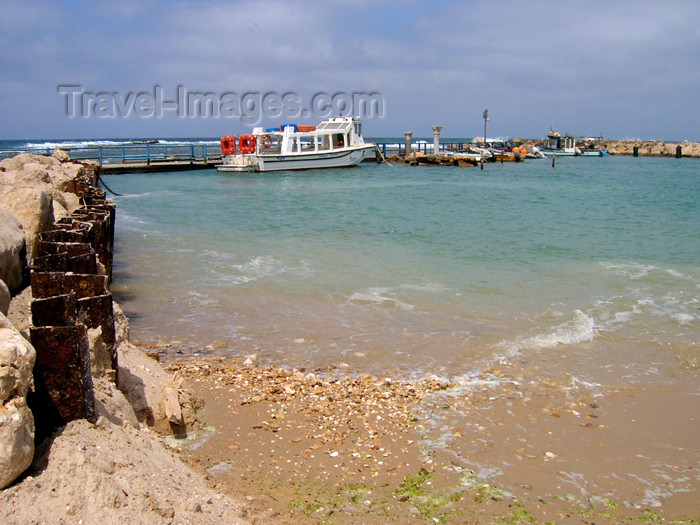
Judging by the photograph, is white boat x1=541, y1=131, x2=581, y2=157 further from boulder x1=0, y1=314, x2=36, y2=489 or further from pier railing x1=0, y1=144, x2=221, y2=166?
boulder x1=0, y1=314, x2=36, y2=489

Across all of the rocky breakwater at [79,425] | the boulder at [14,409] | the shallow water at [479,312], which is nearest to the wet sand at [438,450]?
the shallow water at [479,312]

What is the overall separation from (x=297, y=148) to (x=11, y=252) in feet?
109

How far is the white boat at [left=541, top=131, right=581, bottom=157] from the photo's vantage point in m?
67.3

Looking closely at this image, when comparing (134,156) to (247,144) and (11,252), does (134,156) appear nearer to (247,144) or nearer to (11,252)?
(247,144)

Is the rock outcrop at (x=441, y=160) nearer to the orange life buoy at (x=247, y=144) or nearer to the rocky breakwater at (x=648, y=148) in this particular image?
the orange life buoy at (x=247, y=144)

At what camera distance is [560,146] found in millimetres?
70188

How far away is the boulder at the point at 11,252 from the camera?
4461mm

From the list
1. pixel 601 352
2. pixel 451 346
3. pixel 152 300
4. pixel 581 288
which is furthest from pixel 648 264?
pixel 152 300

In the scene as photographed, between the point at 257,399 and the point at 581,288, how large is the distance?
6.44 m

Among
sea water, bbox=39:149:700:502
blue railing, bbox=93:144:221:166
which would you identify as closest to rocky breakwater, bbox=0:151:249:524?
sea water, bbox=39:149:700:502

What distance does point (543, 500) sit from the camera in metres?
3.76

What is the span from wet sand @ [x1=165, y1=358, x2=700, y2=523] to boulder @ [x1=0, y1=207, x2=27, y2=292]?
1.68 meters

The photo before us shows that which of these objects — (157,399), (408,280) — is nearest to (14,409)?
(157,399)

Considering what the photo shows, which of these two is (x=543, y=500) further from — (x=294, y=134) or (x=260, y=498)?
(x=294, y=134)
